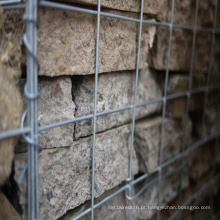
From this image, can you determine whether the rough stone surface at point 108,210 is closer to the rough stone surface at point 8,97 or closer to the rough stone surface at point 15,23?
the rough stone surface at point 8,97

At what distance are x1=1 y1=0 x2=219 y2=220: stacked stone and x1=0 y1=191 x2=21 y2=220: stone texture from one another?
4cm

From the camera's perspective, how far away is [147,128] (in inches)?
41.4

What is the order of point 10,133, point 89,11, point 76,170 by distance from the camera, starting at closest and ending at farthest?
point 10,133 < point 89,11 < point 76,170

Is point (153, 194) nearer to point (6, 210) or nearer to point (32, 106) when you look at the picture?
point (6, 210)

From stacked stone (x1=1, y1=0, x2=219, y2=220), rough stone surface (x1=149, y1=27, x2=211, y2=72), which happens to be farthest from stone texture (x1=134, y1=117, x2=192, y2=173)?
rough stone surface (x1=149, y1=27, x2=211, y2=72)

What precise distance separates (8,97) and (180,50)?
0.86m

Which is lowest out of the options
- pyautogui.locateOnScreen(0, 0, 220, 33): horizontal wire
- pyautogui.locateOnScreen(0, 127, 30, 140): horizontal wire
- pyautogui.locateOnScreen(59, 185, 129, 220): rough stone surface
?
pyautogui.locateOnScreen(59, 185, 129, 220): rough stone surface

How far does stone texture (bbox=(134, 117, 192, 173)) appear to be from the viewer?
105 centimetres

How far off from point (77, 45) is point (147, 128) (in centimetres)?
48

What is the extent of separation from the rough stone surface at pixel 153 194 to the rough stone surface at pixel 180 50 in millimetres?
491

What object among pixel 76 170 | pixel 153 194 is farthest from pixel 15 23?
pixel 153 194

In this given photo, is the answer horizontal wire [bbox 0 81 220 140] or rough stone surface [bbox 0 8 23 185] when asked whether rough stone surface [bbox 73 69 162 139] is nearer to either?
horizontal wire [bbox 0 81 220 140]

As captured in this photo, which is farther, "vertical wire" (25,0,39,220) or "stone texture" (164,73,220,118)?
"stone texture" (164,73,220,118)

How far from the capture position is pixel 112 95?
88 centimetres
